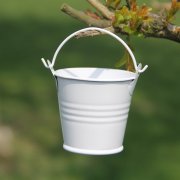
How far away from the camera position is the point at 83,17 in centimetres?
200

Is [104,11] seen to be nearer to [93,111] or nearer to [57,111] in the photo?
[93,111]

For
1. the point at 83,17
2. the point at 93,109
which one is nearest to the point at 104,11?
the point at 83,17

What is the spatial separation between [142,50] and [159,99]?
6.36ft

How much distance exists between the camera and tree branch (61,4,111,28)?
6.57ft

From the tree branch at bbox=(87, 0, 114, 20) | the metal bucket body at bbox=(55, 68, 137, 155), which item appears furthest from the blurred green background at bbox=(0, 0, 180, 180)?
the tree branch at bbox=(87, 0, 114, 20)

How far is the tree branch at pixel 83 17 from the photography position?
2.00 meters

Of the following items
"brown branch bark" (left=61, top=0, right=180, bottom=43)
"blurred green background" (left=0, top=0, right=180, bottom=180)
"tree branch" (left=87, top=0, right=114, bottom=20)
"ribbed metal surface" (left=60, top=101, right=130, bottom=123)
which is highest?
"tree branch" (left=87, top=0, right=114, bottom=20)

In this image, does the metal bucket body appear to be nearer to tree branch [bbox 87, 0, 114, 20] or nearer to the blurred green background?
tree branch [bbox 87, 0, 114, 20]

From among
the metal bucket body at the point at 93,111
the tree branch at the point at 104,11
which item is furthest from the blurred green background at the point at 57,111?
the tree branch at the point at 104,11

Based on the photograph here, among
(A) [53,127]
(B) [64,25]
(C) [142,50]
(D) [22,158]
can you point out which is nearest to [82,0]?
(B) [64,25]

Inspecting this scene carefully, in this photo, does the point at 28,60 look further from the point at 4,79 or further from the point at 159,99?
the point at 159,99

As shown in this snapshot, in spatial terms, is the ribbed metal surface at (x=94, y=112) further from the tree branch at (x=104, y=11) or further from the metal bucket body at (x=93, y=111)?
the tree branch at (x=104, y=11)

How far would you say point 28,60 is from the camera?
812 cm

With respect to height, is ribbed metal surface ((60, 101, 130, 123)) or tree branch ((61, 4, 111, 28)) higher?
tree branch ((61, 4, 111, 28))
